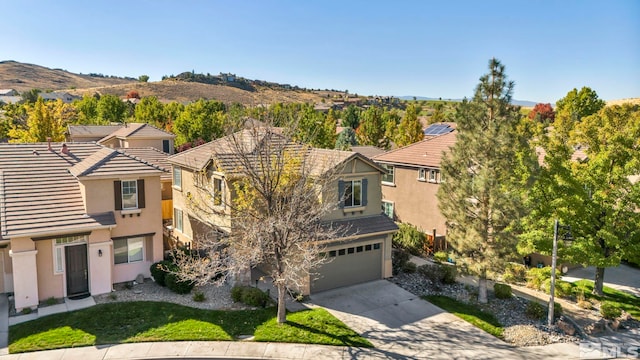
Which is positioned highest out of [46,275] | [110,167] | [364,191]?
[110,167]

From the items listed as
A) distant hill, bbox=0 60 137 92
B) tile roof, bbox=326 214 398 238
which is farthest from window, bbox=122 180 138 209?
distant hill, bbox=0 60 137 92

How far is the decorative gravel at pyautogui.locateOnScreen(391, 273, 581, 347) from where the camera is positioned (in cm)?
1603

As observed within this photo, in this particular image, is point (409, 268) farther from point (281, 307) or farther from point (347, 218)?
point (281, 307)

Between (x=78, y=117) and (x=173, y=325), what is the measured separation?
63907 mm

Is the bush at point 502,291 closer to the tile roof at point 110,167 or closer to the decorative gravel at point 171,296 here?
the decorative gravel at point 171,296

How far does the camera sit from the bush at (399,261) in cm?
2222

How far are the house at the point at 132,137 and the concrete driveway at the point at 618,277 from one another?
3659cm

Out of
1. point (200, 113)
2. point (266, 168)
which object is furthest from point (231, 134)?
point (200, 113)

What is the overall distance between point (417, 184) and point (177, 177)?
48.8 ft

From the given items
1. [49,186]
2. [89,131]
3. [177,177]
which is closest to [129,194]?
[49,186]

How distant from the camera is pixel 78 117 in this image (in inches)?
2704

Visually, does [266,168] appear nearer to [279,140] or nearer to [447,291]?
[279,140]

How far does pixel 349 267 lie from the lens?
802 inches

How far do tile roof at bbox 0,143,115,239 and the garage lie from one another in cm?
944
